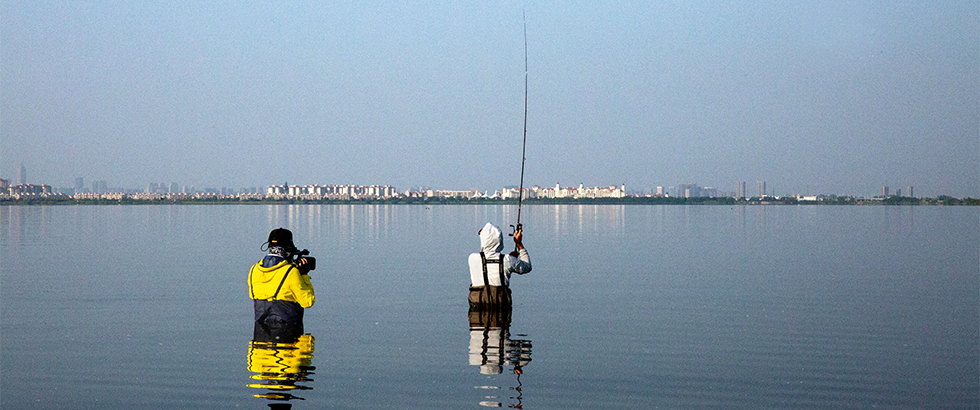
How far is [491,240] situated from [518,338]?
225cm

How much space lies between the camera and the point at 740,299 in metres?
21.2

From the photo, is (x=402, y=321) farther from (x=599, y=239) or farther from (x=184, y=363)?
(x=599, y=239)

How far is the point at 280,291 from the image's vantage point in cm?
1442

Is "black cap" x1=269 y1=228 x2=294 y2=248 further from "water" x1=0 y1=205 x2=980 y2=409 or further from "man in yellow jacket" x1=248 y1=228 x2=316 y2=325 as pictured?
"water" x1=0 y1=205 x2=980 y2=409

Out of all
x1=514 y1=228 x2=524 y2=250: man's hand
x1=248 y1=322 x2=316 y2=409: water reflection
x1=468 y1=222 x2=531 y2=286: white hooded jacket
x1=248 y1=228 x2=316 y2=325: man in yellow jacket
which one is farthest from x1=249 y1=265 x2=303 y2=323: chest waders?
x1=514 y1=228 x2=524 y2=250: man's hand

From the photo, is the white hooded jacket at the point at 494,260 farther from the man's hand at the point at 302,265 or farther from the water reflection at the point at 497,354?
the man's hand at the point at 302,265

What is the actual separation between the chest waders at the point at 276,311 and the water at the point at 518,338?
0.58 m

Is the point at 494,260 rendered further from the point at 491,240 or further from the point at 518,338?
the point at 518,338

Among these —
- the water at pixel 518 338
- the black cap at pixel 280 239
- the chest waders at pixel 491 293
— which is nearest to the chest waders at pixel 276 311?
the water at pixel 518 338

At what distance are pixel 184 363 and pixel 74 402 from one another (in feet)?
7.86

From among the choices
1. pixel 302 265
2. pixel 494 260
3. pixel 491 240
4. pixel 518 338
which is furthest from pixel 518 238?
pixel 302 265

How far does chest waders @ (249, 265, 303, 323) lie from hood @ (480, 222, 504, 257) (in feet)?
12.4

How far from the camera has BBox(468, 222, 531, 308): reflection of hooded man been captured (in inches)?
659

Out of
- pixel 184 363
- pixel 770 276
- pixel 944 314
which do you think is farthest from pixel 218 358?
pixel 770 276
